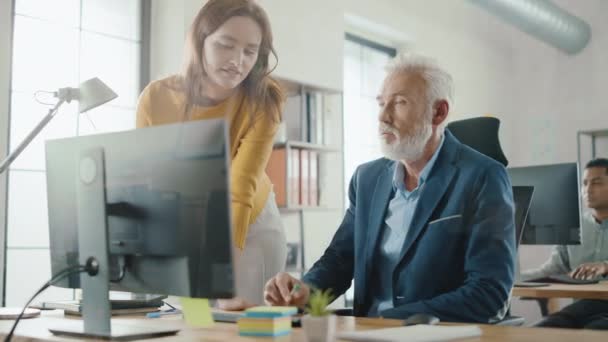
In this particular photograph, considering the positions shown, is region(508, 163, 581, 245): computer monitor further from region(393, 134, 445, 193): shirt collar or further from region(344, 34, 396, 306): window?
region(344, 34, 396, 306): window

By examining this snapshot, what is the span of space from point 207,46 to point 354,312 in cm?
87

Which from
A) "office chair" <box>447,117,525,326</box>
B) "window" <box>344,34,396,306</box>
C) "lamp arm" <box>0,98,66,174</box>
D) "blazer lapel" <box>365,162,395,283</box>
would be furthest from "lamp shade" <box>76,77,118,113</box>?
"window" <box>344,34,396,306</box>

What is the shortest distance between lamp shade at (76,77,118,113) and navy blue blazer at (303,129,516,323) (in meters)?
0.76

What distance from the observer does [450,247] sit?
184 centimetres

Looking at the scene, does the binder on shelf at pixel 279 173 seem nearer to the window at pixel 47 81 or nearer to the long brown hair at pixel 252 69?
the window at pixel 47 81

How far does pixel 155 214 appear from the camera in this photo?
1.28 m

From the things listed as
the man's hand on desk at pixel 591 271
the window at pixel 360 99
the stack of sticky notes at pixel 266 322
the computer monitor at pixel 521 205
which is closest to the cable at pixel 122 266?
the stack of sticky notes at pixel 266 322

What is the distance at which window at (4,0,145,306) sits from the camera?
3.29 meters

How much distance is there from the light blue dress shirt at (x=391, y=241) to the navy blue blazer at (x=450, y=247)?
0.06 ft

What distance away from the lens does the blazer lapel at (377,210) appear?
1985mm

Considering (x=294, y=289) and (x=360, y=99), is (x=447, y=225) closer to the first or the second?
(x=294, y=289)

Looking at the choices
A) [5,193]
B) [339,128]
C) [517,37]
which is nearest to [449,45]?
[517,37]

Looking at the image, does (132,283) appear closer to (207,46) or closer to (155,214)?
(155,214)

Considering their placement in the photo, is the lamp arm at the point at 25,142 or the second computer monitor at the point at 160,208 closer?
the second computer monitor at the point at 160,208
